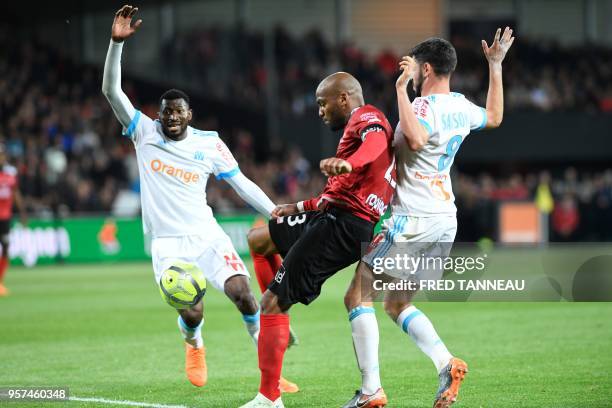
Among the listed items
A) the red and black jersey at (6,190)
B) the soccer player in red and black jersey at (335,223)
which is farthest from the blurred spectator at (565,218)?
the soccer player in red and black jersey at (335,223)

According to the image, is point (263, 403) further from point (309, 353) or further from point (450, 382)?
point (309, 353)

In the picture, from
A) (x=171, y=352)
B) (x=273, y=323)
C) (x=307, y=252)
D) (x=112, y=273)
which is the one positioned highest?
(x=307, y=252)

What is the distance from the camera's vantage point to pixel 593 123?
1303 inches

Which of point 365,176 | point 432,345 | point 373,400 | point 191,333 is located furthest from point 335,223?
point 191,333

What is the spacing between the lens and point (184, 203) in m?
8.00

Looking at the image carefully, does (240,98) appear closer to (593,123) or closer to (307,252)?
(593,123)

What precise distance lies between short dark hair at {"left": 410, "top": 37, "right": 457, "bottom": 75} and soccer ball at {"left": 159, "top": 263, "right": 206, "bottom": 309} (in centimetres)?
243

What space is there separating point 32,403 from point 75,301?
824 centimetres

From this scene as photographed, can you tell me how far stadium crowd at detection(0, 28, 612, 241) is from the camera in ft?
77.2

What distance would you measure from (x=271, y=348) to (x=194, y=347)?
64.9 inches

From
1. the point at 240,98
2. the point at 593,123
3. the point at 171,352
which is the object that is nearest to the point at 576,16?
the point at 593,123

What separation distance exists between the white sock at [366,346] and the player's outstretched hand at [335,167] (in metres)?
1.15

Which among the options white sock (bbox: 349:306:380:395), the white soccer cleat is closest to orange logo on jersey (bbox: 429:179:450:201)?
white sock (bbox: 349:306:380:395)

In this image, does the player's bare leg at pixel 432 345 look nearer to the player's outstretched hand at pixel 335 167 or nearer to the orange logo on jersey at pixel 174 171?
the player's outstretched hand at pixel 335 167
